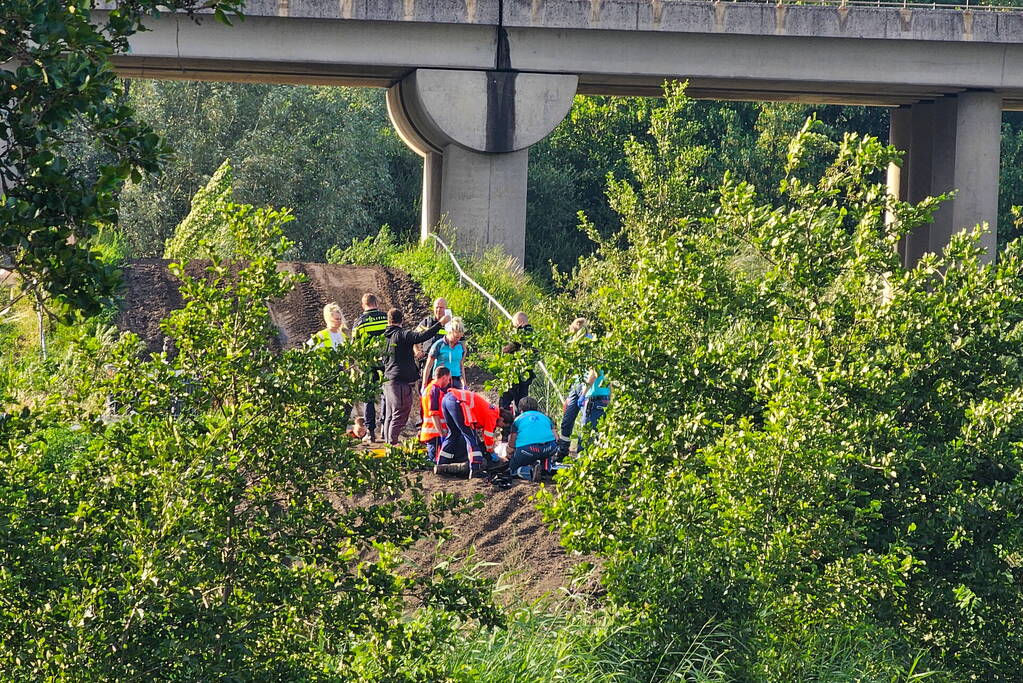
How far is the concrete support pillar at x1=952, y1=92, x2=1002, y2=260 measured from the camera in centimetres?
2780

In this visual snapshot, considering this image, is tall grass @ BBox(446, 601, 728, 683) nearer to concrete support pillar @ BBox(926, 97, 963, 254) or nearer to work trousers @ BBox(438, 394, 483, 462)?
work trousers @ BBox(438, 394, 483, 462)

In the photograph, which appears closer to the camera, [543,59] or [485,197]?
[543,59]

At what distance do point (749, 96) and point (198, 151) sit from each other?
15.6 metres

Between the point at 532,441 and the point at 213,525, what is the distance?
752 cm

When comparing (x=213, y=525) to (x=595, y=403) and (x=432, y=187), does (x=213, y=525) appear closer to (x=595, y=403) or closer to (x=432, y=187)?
(x=595, y=403)

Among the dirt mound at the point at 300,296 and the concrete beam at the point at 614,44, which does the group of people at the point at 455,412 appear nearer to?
the dirt mound at the point at 300,296

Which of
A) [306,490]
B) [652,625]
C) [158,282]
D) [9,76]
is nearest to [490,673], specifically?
[652,625]

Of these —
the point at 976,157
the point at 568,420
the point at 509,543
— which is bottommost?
the point at 509,543

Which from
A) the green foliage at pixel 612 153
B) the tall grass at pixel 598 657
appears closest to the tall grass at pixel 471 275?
the tall grass at pixel 598 657

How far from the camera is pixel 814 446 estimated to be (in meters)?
7.49

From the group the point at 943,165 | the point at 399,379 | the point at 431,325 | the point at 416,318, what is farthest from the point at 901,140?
the point at 399,379

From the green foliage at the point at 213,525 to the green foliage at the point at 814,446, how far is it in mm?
1782

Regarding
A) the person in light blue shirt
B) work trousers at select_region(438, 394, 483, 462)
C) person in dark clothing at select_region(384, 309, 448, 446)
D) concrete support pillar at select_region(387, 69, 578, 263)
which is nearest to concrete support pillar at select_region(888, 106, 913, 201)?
concrete support pillar at select_region(387, 69, 578, 263)

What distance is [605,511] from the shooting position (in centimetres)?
788
